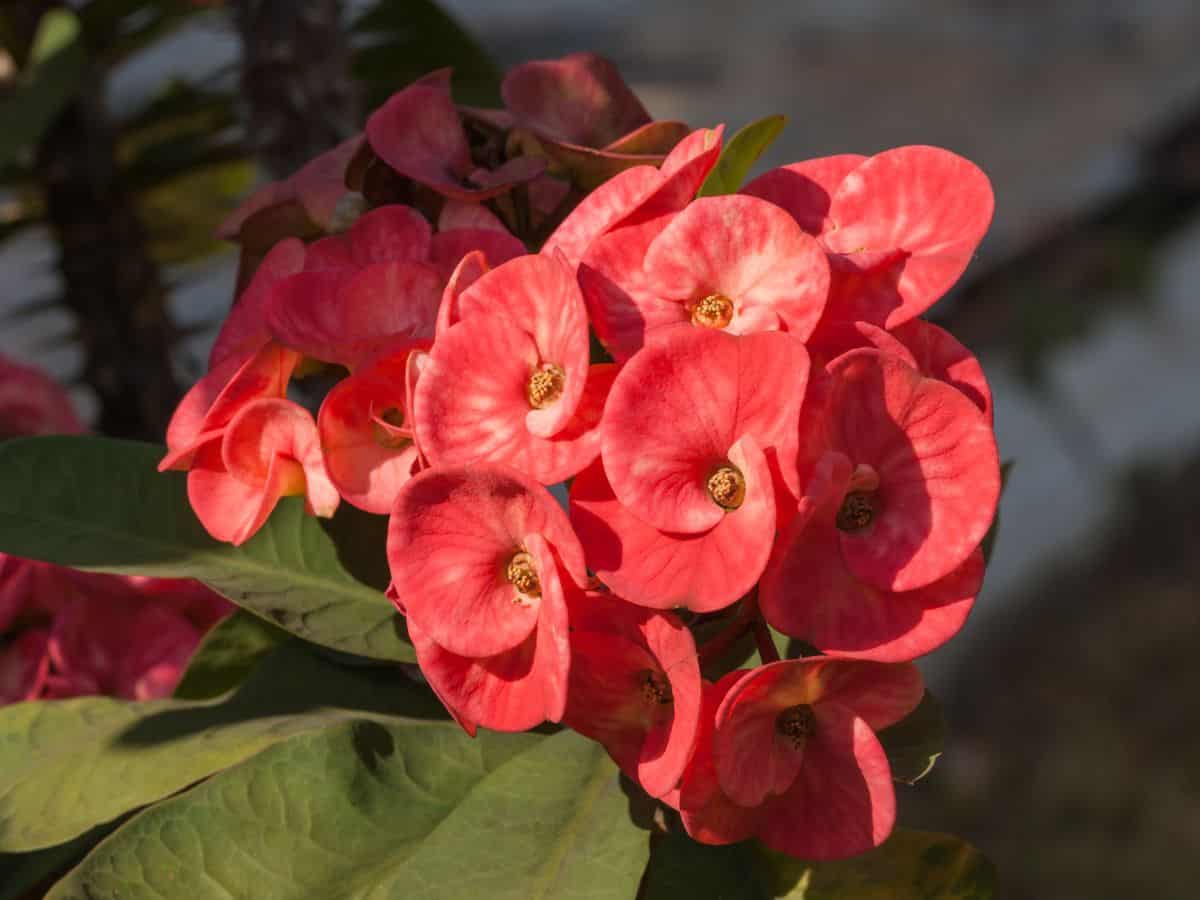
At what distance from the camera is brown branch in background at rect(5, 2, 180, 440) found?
46.1 inches

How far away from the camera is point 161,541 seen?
0.69 metres

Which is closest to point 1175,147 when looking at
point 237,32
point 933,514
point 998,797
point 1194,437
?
point 1194,437

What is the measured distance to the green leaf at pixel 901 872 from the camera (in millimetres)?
662

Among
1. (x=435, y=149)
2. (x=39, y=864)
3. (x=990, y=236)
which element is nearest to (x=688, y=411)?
(x=435, y=149)

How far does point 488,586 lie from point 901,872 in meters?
0.29

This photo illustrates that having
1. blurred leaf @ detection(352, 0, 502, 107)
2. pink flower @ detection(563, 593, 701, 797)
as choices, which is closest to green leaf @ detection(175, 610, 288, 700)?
pink flower @ detection(563, 593, 701, 797)

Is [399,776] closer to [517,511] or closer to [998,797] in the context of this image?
[517,511]

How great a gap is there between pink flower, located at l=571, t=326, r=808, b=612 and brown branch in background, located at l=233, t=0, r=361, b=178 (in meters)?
0.58

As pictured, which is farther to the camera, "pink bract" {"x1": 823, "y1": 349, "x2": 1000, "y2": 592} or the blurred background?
the blurred background

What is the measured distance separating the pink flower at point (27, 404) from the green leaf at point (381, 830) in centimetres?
44

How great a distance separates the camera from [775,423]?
1.68ft

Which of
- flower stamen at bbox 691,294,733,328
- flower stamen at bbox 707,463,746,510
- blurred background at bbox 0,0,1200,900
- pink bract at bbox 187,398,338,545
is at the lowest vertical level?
blurred background at bbox 0,0,1200,900

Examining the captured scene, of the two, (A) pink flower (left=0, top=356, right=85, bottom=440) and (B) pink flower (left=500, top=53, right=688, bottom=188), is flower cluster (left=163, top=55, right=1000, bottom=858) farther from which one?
(A) pink flower (left=0, top=356, right=85, bottom=440)

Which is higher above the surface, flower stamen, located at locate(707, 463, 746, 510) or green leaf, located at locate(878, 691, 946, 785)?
flower stamen, located at locate(707, 463, 746, 510)
